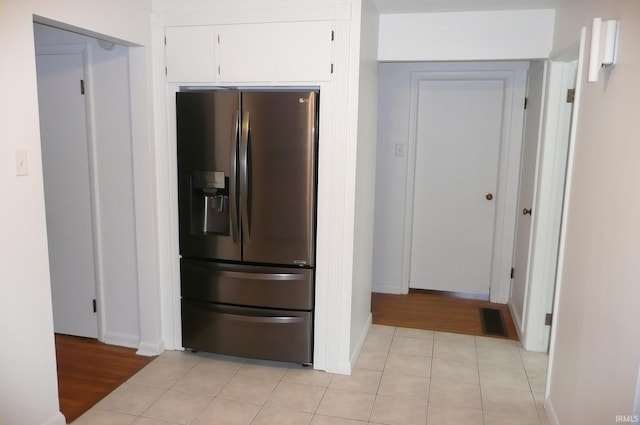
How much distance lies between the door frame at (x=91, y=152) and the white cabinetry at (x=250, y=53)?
1.98 ft

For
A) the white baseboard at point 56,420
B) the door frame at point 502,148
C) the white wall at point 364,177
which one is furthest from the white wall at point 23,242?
the door frame at point 502,148

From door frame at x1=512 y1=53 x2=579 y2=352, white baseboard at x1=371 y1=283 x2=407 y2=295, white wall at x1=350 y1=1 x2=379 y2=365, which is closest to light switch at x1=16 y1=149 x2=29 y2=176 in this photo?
white wall at x1=350 y1=1 x2=379 y2=365

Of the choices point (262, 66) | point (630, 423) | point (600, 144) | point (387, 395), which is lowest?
point (387, 395)

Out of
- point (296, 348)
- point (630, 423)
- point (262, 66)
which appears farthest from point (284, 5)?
point (630, 423)

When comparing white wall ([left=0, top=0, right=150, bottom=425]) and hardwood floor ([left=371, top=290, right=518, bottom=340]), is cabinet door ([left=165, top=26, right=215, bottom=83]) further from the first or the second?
hardwood floor ([left=371, top=290, right=518, bottom=340])

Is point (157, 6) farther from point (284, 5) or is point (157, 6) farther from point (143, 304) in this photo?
point (143, 304)

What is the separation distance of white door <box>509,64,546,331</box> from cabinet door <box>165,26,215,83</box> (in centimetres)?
224

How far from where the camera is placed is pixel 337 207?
2863mm

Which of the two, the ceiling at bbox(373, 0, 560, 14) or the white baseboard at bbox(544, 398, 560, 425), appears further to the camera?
the ceiling at bbox(373, 0, 560, 14)

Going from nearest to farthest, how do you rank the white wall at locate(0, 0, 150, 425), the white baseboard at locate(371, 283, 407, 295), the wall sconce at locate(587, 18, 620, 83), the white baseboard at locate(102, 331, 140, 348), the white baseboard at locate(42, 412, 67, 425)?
the wall sconce at locate(587, 18, 620, 83)
the white wall at locate(0, 0, 150, 425)
the white baseboard at locate(42, 412, 67, 425)
the white baseboard at locate(102, 331, 140, 348)
the white baseboard at locate(371, 283, 407, 295)

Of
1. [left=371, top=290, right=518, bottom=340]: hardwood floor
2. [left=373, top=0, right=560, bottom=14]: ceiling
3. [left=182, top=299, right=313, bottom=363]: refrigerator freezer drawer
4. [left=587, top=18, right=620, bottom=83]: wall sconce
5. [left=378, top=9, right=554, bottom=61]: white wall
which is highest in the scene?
[left=373, top=0, right=560, bottom=14]: ceiling

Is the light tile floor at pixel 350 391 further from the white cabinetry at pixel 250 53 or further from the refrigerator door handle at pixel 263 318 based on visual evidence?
the white cabinetry at pixel 250 53

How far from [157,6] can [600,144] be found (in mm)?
2589

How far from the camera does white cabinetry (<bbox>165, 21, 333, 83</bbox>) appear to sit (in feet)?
9.10
